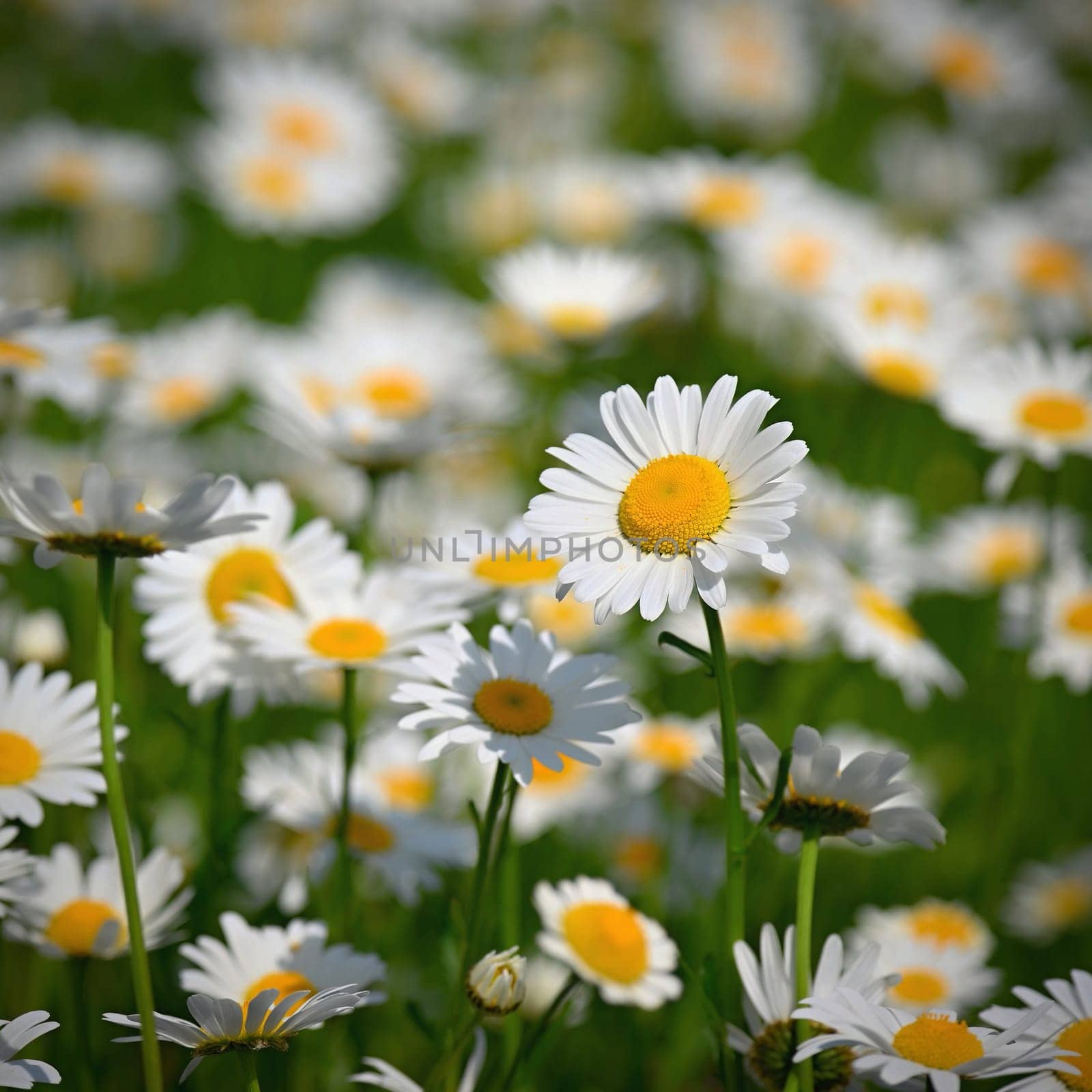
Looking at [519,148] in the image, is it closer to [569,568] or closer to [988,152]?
[988,152]

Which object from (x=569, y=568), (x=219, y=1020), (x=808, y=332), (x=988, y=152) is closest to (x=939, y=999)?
(x=569, y=568)

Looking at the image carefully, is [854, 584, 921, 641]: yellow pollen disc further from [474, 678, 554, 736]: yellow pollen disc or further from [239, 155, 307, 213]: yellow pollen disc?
[239, 155, 307, 213]: yellow pollen disc

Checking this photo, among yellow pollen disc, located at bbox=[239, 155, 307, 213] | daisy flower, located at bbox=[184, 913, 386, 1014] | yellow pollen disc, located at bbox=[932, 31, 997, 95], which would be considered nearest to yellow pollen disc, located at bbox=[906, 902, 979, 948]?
→ daisy flower, located at bbox=[184, 913, 386, 1014]

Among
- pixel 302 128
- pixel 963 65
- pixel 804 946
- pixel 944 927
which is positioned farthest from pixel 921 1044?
pixel 963 65

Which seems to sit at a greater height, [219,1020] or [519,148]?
[519,148]

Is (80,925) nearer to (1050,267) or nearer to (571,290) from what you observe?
(571,290)

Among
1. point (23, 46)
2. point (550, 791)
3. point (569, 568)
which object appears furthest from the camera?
point (23, 46)

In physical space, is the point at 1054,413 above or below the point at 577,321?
below
